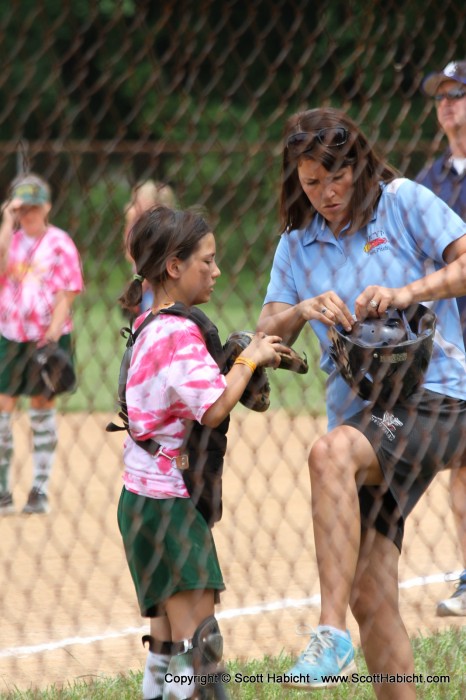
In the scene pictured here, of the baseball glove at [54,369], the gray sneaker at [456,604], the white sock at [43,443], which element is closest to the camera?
the gray sneaker at [456,604]

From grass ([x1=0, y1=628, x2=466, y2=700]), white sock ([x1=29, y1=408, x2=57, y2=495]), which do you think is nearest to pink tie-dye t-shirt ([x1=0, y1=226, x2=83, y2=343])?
white sock ([x1=29, y1=408, x2=57, y2=495])

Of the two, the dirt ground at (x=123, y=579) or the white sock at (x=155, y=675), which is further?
the dirt ground at (x=123, y=579)

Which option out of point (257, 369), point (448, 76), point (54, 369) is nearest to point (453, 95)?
point (448, 76)

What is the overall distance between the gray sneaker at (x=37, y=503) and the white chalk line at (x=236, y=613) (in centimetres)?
199

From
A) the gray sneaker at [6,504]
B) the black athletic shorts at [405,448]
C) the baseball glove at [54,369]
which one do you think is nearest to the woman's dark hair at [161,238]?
the black athletic shorts at [405,448]

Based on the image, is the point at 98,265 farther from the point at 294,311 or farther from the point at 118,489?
the point at 118,489

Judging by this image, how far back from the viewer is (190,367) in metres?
2.84

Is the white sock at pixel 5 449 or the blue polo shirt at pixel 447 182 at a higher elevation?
the blue polo shirt at pixel 447 182

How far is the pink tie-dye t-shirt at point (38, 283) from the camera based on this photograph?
541 centimetres

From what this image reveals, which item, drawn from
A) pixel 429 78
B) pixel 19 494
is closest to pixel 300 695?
pixel 429 78

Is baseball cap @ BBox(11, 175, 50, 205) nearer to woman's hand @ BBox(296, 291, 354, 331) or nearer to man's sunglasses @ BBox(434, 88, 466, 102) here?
man's sunglasses @ BBox(434, 88, 466, 102)

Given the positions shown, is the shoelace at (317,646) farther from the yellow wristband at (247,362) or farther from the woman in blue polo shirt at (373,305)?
the yellow wristband at (247,362)

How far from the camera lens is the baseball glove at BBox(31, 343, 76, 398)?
5777 millimetres

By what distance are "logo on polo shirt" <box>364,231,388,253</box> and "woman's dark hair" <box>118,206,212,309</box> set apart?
45 cm
